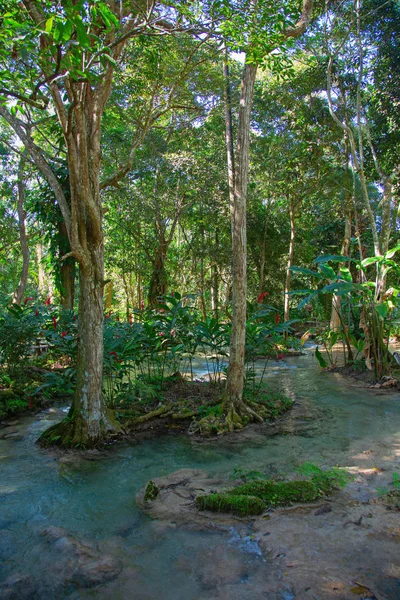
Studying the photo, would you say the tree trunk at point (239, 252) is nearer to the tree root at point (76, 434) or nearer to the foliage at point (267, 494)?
the tree root at point (76, 434)

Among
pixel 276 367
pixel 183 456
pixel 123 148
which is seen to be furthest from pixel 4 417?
pixel 123 148

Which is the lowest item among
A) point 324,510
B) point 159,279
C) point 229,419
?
point 324,510

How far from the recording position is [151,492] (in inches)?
152

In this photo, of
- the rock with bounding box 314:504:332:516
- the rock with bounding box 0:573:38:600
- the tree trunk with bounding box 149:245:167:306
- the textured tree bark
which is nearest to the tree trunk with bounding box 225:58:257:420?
the rock with bounding box 314:504:332:516

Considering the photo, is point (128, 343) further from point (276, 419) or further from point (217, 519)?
point (217, 519)

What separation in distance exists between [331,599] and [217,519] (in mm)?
1191

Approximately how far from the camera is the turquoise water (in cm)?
270

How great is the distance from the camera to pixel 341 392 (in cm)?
816

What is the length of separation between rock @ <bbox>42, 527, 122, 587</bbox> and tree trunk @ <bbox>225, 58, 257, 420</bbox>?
2.96 m

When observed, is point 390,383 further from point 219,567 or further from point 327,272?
point 219,567

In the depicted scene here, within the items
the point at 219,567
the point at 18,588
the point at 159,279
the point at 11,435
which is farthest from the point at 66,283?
the point at 219,567

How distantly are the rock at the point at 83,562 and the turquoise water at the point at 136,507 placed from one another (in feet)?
0.17

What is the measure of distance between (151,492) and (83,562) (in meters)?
1.01

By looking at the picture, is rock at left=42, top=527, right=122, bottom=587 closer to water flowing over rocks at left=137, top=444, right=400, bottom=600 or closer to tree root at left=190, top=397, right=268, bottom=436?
water flowing over rocks at left=137, top=444, right=400, bottom=600
